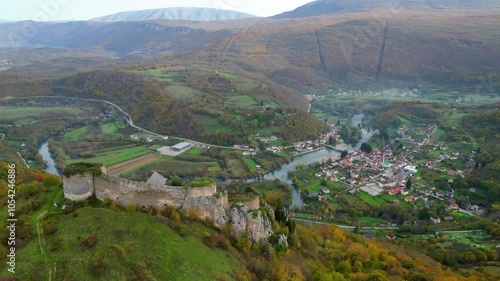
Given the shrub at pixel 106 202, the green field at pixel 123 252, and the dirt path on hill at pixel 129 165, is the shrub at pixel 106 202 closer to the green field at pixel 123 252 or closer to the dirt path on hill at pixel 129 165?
the green field at pixel 123 252

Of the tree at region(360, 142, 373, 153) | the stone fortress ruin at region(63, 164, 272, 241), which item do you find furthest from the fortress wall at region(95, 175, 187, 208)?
the tree at region(360, 142, 373, 153)

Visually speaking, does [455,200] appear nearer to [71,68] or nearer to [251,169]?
[251,169]

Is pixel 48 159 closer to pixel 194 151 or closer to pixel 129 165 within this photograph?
pixel 129 165

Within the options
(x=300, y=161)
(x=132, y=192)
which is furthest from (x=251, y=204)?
(x=300, y=161)

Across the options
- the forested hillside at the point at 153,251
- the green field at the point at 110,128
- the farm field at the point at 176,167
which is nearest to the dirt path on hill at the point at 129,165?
the farm field at the point at 176,167

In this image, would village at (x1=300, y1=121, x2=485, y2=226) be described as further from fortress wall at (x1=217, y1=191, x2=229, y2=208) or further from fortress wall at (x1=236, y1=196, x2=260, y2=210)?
fortress wall at (x1=217, y1=191, x2=229, y2=208)

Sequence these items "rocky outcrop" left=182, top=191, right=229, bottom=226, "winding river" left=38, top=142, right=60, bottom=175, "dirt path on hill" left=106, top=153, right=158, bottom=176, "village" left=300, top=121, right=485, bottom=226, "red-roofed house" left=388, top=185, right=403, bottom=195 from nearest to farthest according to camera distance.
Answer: "rocky outcrop" left=182, top=191, right=229, bottom=226
"village" left=300, top=121, right=485, bottom=226
"red-roofed house" left=388, top=185, right=403, bottom=195
"dirt path on hill" left=106, top=153, right=158, bottom=176
"winding river" left=38, top=142, right=60, bottom=175
